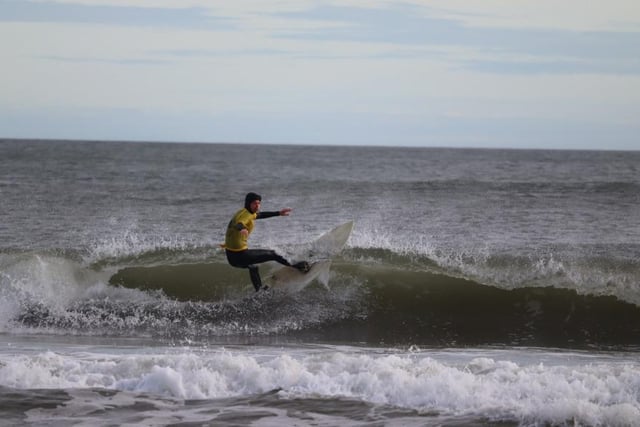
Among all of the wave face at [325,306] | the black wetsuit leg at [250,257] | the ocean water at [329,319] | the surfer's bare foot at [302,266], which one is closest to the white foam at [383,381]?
the ocean water at [329,319]

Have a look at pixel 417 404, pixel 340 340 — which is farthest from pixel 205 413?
pixel 340 340

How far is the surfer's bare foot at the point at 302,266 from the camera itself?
1302cm

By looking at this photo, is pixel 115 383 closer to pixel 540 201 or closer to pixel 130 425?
pixel 130 425

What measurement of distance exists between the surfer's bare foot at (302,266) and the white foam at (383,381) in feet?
12.1

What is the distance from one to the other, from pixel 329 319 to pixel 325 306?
1.26ft

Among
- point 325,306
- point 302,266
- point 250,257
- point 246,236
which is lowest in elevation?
point 325,306

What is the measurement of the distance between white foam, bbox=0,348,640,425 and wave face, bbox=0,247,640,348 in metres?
3.19

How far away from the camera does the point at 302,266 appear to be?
1304cm

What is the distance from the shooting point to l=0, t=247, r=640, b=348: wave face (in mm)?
12570

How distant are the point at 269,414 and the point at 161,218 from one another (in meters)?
16.5

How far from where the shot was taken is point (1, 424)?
24.4 feet

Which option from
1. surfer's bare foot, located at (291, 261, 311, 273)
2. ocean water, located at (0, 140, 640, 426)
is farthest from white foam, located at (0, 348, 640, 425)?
surfer's bare foot, located at (291, 261, 311, 273)

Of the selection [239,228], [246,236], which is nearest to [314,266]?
[246,236]

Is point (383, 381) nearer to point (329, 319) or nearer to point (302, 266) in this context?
point (329, 319)
